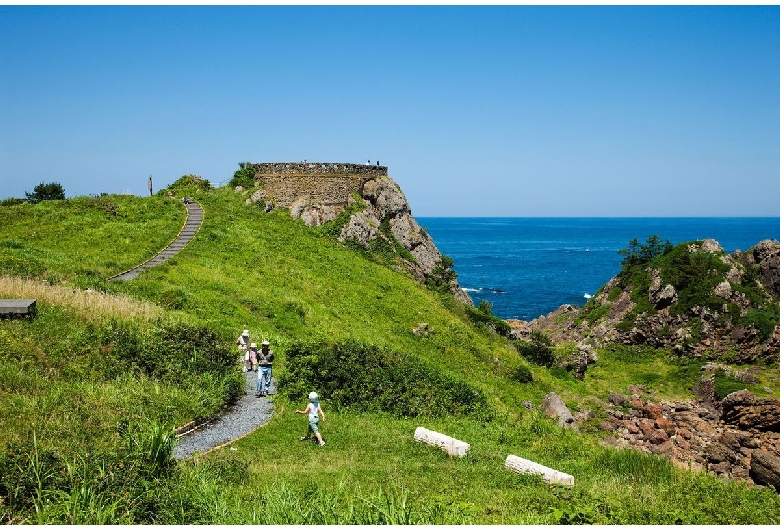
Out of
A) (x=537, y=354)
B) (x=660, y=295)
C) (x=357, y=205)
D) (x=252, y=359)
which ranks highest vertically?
(x=357, y=205)

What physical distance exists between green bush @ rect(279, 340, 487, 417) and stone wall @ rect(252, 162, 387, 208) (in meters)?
29.3

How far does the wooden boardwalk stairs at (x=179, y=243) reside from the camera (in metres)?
32.2

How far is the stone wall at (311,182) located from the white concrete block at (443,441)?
36.2m

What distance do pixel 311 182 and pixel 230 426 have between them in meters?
35.8

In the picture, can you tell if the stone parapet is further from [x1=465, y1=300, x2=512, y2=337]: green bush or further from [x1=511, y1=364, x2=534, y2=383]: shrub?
[x1=511, y1=364, x2=534, y2=383]: shrub

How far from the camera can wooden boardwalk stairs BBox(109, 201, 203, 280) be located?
106ft

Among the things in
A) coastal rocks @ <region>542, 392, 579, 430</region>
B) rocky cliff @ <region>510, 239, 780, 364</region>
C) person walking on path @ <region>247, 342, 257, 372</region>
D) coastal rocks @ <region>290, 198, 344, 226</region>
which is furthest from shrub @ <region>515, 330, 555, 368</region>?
person walking on path @ <region>247, 342, 257, 372</region>

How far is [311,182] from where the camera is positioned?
50969mm

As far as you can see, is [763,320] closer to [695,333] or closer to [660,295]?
[695,333]

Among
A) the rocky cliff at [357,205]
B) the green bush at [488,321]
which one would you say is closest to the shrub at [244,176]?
the rocky cliff at [357,205]

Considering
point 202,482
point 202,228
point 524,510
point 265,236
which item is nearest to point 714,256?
point 265,236

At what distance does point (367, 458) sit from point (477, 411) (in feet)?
22.7

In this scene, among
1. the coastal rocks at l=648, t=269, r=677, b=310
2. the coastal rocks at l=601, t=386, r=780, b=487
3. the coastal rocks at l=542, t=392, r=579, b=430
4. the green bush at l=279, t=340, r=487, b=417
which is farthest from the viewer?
the coastal rocks at l=648, t=269, r=677, b=310

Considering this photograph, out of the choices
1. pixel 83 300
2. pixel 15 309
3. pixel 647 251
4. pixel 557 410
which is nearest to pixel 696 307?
pixel 647 251
